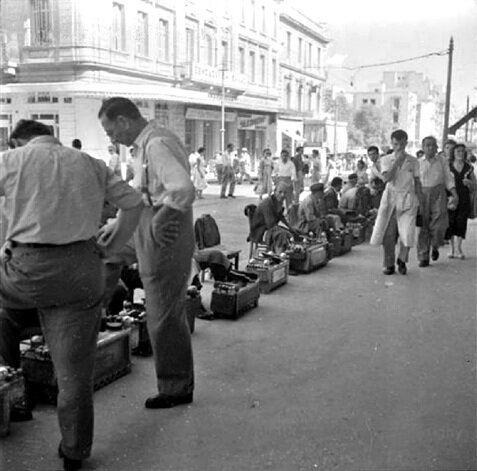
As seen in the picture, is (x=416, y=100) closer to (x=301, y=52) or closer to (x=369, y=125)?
(x=301, y=52)

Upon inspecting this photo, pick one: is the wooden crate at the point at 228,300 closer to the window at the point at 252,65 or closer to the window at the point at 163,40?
the window at the point at 163,40

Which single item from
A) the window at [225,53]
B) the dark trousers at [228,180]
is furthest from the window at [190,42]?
the dark trousers at [228,180]

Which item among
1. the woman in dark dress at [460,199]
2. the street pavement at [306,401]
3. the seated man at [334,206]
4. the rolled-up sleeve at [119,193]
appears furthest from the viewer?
the seated man at [334,206]

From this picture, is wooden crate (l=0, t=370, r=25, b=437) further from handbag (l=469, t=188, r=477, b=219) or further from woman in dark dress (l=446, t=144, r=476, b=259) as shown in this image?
handbag (l=469, t=188, r=477, b=219)

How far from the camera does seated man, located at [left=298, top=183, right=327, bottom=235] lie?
772 centimetres

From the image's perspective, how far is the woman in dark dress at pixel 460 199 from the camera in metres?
7.69

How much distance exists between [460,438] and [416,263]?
4.69 m

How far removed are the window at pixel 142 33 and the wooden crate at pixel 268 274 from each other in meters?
2.33

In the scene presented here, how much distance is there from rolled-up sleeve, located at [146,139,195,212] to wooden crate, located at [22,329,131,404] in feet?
3.05

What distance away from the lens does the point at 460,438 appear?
289 centimetres

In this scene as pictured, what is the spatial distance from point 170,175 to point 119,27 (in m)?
5.11

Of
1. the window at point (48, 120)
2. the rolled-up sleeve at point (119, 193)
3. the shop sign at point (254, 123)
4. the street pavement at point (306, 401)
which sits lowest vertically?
the street pavement at point (306, 401)

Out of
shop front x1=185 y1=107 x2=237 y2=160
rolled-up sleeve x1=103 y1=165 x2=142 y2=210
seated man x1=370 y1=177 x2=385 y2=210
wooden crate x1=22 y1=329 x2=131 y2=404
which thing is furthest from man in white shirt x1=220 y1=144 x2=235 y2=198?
rolled-up sleeve x1=103 y1=165 x2=142 y2=210

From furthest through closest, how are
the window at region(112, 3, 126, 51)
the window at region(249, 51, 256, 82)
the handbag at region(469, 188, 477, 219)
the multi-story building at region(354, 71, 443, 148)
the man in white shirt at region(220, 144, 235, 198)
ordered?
the man in white shirt at region(220, 144, 235, 198) → the multi-story building at region(354, 71, 443, 148) → the handbag at region(469, 188, 477, 219) → the window at region(112, 3, 126, 51) → the window at region(249, 51, 256, 82)
